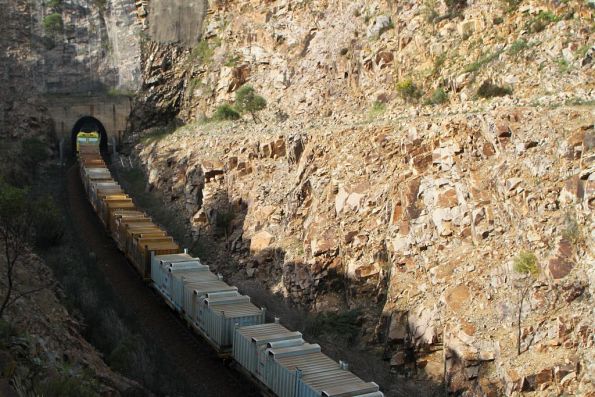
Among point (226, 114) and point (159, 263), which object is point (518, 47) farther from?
Answer: point (226, 114)

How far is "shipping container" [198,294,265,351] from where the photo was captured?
22422 mm

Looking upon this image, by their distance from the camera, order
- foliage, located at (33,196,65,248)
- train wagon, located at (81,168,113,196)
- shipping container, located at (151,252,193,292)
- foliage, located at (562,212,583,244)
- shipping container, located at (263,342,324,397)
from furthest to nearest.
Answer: train wagon, located at (81,168,113,196) → foliage, located at (33,196,65,248) → shipping container, located at (151,252,193,292) → foliage, located at (562,212,583,244) → shipping container, located at (263,342,324,397)

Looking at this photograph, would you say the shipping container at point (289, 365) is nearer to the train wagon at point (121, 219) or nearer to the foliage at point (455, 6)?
the train wagon at point (121, 219)

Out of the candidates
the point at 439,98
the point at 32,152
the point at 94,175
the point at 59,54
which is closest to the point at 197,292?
the point at 439,98

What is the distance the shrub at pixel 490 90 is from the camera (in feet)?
97.3

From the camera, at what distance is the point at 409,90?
34.3 meters

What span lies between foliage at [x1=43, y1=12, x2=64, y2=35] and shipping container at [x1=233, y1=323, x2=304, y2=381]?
5389 cm

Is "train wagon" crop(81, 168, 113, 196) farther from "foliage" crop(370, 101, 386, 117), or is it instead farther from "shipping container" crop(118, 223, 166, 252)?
"foliage" crop(370, 101, 386, 117)

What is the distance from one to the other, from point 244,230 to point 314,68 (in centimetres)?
1526

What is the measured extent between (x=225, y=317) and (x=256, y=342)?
8.02 feet

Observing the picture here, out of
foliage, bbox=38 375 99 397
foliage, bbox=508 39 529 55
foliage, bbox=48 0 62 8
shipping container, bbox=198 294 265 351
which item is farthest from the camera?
foliage, bbox=48 0 62 8

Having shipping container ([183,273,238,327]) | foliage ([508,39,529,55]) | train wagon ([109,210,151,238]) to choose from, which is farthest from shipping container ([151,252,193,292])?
foliage ([508,39,529,55])

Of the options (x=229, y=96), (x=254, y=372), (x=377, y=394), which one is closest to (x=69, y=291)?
(x=254, y=372)

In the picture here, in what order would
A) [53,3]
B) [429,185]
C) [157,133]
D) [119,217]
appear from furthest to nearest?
[53,3] → [157,133] → [119,217] → [429,185]
